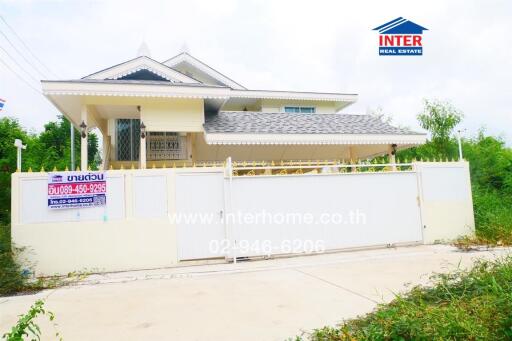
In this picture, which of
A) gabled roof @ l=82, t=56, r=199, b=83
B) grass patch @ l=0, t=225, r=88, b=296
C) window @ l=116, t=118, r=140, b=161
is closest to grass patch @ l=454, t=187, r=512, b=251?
grass patch @ l=0, t=225, r=88, b=296

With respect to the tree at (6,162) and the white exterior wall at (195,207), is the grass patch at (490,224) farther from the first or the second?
the tree at (6,162)

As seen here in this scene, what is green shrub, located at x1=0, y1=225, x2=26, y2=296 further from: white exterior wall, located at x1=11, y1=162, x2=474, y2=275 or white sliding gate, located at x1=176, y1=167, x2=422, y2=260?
white sliding gate, located at x1=176, y1=167, x2=422, y2=260

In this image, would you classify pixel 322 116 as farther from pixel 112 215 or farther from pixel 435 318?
pixel 435 318

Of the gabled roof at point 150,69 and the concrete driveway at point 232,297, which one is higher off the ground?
the gabled roof at point 150,69

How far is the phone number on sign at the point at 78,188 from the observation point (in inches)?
229

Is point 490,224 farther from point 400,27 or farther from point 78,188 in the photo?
point 78,188

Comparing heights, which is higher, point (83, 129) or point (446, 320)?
point (83, 129)

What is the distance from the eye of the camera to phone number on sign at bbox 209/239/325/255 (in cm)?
625

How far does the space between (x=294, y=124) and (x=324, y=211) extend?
4324mm

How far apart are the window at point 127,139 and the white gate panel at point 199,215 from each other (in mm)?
4811

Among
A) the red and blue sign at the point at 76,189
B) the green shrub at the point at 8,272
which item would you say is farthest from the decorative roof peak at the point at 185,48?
the green shrub at the point at 8,272

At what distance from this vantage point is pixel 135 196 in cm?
606

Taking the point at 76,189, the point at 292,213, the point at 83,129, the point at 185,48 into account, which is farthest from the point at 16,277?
the point at 185,48

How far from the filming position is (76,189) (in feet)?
19.4
